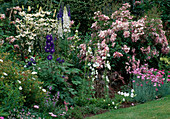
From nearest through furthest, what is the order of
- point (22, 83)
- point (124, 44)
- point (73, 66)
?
1. point (22, 83)
2. point (73, 66)
3. point (124, 44)

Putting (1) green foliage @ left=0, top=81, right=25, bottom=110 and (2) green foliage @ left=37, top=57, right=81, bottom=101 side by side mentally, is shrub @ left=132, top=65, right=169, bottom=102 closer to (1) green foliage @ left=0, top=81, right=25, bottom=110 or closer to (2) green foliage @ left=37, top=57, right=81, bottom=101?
(2) green foliage @ left=37, top=57, right=81, bottom=101

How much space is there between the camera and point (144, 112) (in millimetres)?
4680

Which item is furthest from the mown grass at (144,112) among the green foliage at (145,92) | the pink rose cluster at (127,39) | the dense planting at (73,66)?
the pink rose cluster at (127,39)

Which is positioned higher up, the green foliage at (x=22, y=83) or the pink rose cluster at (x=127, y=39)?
the pink rose cluster at (x=127, y=39)

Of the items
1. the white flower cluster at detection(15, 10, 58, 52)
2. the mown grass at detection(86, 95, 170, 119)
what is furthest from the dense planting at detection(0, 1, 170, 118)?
the mown grass at detection(86, 95, 170, 119)

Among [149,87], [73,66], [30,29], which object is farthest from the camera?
[30,29]

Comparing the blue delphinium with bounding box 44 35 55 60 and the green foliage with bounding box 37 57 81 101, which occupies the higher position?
the blue delphinium with bounding box 44 35 55 60

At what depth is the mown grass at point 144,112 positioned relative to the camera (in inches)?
175

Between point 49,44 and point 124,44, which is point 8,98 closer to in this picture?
point 49,44

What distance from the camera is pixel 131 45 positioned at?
7.23 metres

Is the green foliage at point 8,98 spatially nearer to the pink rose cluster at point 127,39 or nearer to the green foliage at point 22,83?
the green foliage at point 22,83

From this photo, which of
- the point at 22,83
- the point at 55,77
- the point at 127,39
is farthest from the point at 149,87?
the point at 22,83

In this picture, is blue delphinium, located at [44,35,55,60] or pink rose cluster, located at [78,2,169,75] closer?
blue delphinium, located at [44,35,55,60]

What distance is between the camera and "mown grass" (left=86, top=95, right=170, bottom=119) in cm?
444
